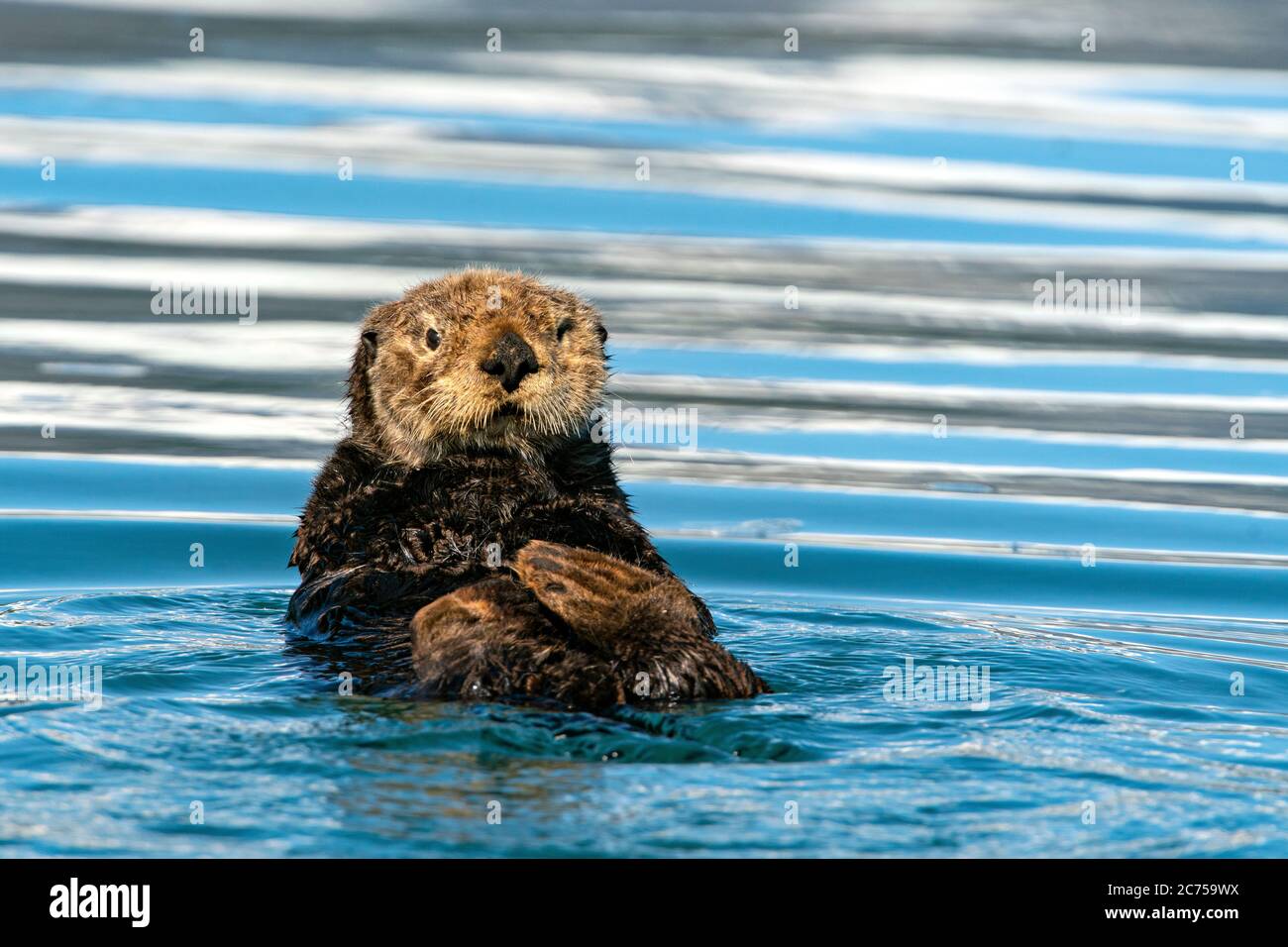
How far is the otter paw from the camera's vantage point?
4336 millimetres

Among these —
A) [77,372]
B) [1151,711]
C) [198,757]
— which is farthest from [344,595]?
[77,372]

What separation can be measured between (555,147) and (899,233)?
2.87 meters

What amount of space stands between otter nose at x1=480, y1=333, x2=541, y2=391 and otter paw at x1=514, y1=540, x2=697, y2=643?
88 centimetres

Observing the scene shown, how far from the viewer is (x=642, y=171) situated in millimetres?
12453

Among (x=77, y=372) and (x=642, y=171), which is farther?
(x=642, y=171)

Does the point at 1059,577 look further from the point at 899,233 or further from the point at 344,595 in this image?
the point at 899,233

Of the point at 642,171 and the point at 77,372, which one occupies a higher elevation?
the point at 642,171
